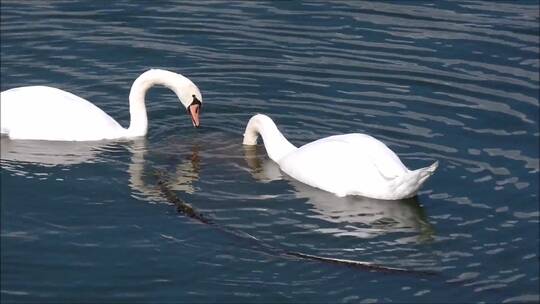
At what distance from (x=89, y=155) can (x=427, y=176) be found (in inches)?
141

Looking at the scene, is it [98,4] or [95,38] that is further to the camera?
[98,4]

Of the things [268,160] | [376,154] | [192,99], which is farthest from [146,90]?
[376,154]

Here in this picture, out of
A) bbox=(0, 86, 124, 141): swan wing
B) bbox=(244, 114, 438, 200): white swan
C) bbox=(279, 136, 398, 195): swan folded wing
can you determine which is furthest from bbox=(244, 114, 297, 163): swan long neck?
bbox=(0, 86, 124, 141): swan wing

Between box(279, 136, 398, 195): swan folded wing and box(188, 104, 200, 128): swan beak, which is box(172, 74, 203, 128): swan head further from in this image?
box(279, 136, 398, 195): swan folded wing

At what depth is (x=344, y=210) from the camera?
1507cm

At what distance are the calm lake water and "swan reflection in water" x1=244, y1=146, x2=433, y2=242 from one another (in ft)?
0.08

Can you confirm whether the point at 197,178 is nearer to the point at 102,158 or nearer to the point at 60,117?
the point at 102,158

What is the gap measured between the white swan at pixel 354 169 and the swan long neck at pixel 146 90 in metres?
1.66

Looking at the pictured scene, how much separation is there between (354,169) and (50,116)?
135 inches

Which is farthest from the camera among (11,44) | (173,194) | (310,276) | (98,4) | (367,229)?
(98,4)

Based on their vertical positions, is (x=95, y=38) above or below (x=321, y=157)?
above

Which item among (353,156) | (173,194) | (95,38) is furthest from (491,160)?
(95,38)

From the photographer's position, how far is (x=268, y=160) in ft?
54.9

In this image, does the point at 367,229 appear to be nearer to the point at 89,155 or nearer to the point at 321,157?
the point at 321,157
